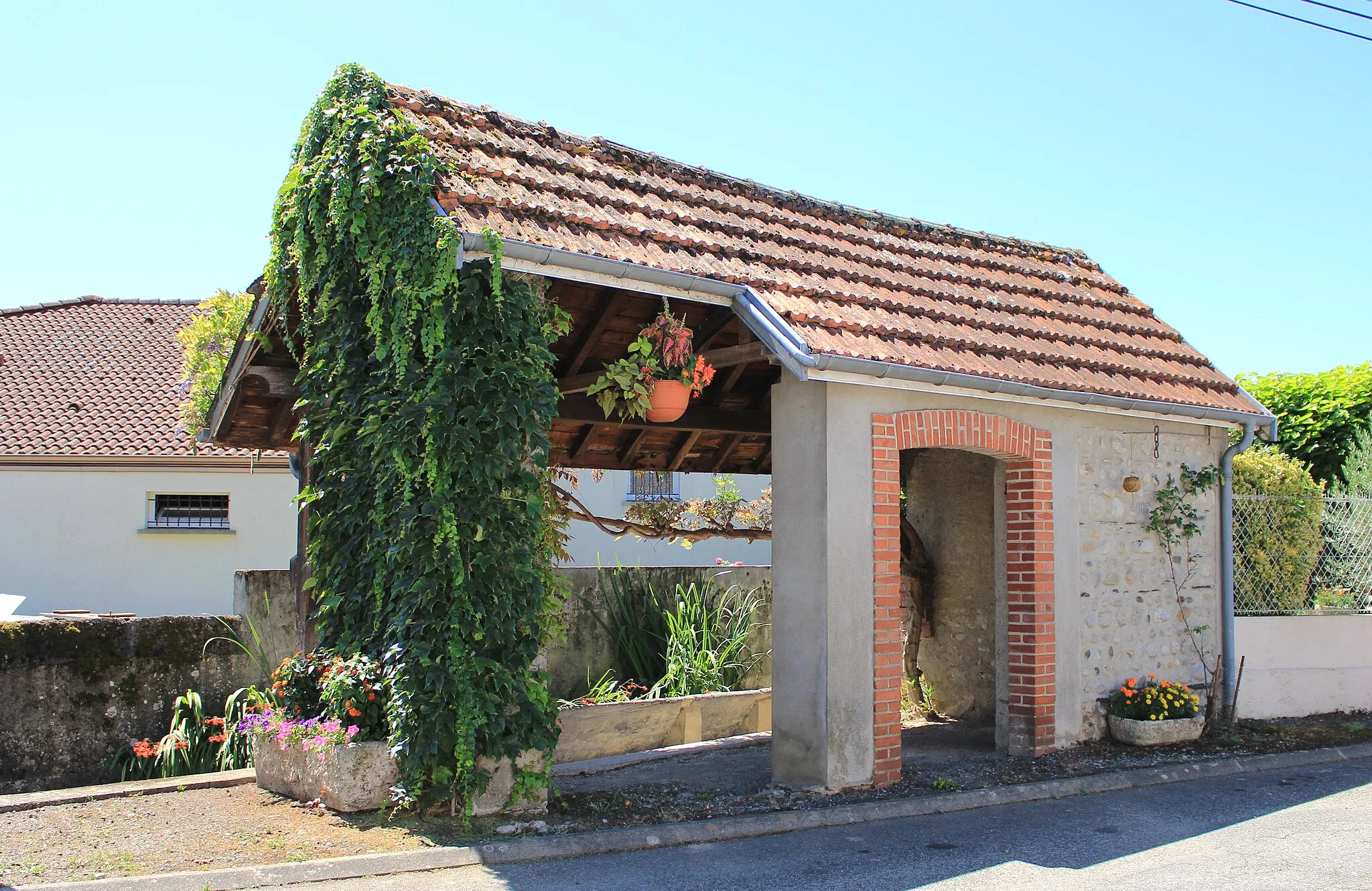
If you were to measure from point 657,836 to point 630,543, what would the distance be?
14.3 meters

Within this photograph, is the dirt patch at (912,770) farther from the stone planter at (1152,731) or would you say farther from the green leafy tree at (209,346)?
the green leafy tree at (209,346)

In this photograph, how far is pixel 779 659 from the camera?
696 cm

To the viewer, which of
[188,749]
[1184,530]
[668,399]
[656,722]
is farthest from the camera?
[656,722]

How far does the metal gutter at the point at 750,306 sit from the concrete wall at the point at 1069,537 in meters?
0.19

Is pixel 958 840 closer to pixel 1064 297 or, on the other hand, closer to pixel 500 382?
pixel 500 382

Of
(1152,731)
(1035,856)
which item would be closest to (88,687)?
(1035,856)

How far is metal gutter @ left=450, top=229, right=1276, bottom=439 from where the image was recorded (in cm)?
589

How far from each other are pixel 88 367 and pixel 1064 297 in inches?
671

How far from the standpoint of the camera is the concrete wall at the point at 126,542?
17188 millimetres

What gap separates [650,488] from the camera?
66.3ft

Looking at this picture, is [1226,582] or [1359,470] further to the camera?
[1359,470]

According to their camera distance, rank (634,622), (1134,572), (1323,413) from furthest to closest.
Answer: (1323,413) < (634,622) < (1134,572)

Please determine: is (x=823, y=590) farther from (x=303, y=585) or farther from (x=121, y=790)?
(x=121, y=790)

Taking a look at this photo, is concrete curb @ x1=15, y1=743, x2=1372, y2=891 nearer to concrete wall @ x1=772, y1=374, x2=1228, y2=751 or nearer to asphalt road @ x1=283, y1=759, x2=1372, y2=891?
asphalt road @ x1=283, y1=759, x2=1372, y2=891
